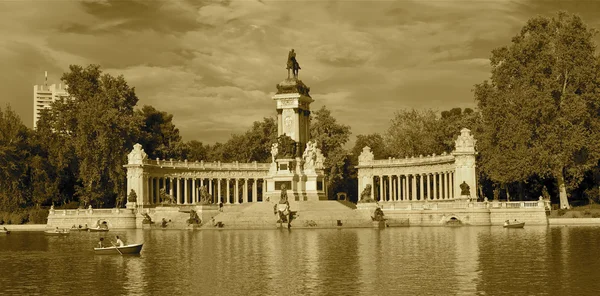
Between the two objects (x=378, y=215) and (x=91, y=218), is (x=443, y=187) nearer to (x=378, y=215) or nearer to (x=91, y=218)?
(x=378, y=215)

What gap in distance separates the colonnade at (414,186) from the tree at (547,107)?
11.0 metres

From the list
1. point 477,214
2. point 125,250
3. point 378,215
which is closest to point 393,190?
point 477,214

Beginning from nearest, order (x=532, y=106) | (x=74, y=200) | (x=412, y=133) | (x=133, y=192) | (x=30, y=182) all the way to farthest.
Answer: (x=532, y=106), (x=133, y=192), (x=30, y=182), (x=74, y=200), (x=412, y=133)

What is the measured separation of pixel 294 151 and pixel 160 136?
3655 cm

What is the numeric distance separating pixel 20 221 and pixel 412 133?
182ft

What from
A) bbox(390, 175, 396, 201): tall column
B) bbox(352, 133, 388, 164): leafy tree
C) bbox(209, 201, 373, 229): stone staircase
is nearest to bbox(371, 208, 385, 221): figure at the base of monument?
bbox(209, 201, 373, 229): stone staircase

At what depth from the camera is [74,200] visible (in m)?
108

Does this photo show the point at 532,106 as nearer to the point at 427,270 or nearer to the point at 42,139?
the point at 427,270

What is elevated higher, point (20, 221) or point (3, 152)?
point (3, 152)

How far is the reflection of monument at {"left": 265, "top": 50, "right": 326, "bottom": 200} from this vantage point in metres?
86.4

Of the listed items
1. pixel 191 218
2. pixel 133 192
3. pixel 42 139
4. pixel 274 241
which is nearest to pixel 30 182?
pixel 42 139

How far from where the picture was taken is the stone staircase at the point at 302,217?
237 feet

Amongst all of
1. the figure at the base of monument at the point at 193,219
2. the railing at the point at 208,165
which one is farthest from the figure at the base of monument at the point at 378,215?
the railing at the point at 208,165

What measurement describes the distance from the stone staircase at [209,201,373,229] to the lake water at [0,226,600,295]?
53.9 feet
